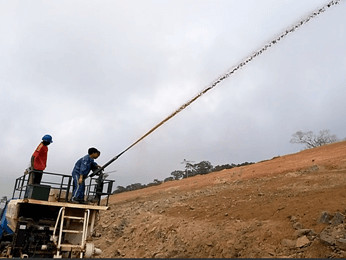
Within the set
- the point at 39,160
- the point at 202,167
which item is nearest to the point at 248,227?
the point at 39,160

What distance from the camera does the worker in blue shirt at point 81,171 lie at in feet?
29.7

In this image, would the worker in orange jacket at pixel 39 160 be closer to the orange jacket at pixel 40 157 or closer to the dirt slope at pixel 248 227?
the orange jacket at pixel 40 157

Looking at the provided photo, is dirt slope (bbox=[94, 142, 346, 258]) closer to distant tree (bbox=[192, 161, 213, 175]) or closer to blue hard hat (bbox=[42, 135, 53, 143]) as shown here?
blue hard hat (bbox=[42, 135, 53, 143])

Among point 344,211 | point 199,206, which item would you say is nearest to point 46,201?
point 344,211

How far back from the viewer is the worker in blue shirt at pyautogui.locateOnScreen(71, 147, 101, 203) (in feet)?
29.7

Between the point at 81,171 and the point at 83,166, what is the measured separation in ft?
0.49

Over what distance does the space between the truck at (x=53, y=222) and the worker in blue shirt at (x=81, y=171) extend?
19 centimetres

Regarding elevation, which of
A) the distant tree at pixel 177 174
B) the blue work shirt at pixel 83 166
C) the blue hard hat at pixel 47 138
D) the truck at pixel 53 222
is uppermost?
the distant tree at pixel 177 174

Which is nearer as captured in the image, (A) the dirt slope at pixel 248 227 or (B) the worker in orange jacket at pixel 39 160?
(B) the worker in orange jacket at pixel 39 160

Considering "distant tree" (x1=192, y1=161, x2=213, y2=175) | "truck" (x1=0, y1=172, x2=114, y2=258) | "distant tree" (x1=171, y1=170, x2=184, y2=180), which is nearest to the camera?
"truck" (x1=0, y1=172, x2=114, y2=258)

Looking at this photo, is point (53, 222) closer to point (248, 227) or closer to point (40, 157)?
point (40, 157)

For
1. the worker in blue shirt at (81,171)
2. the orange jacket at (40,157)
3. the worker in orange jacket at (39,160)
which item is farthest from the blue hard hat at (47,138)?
the worker in blue shirt at (81,171)

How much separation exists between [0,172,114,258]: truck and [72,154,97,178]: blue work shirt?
10.4 inches

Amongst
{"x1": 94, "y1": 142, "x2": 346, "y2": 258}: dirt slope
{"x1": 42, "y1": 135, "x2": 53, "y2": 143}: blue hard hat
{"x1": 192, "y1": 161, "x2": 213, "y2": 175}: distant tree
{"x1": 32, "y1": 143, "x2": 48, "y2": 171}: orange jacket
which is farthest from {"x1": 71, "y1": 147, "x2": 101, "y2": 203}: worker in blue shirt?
{"x1": 192, "y1": 161, "x2": 213, "y2": 175}: distant tree
